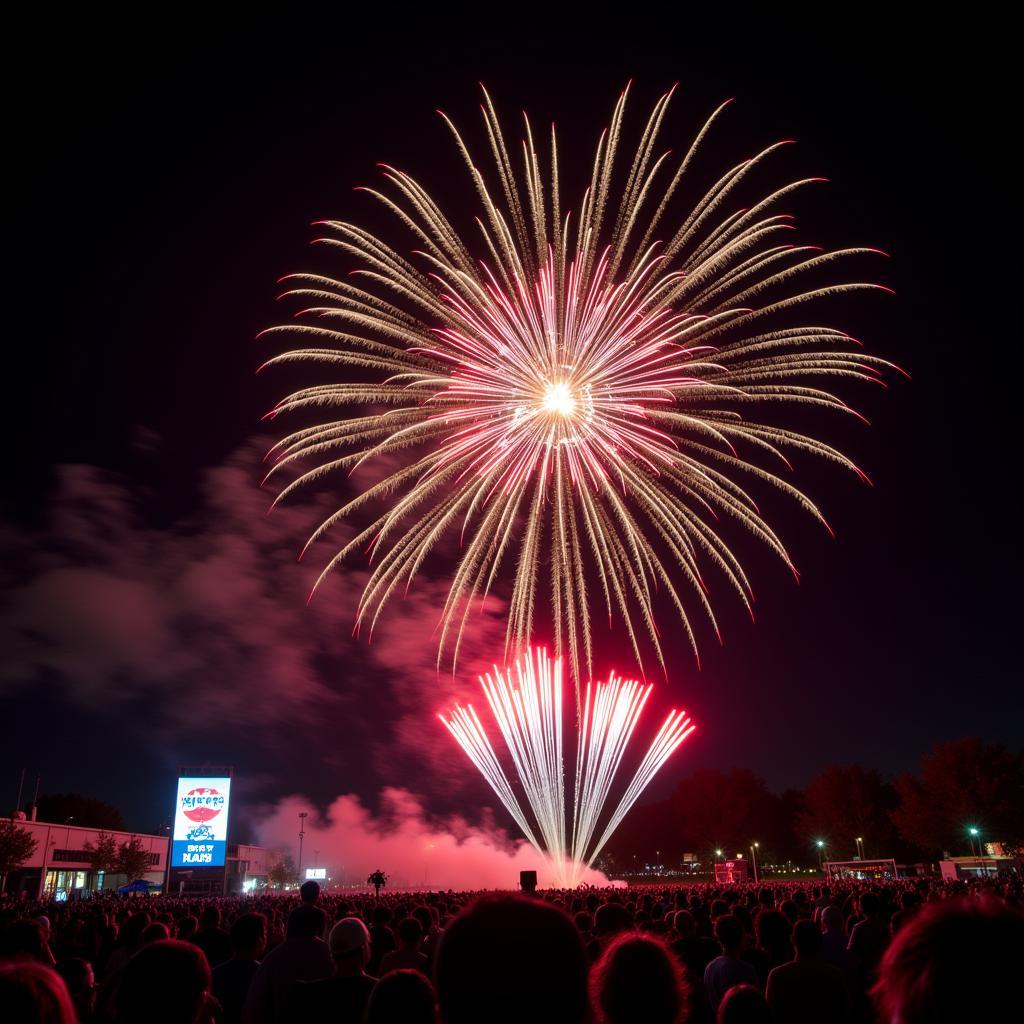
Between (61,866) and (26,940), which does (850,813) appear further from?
(26,940)

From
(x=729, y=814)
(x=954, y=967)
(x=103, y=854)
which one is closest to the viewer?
(x=954, y=967)

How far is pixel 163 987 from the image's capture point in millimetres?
2873

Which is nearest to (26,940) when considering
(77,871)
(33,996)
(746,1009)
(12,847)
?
(33,996)

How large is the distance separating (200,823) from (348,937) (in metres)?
49.9

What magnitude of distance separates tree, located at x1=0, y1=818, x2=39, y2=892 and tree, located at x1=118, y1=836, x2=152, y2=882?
16215mm

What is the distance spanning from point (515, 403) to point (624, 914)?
1591 centimetres

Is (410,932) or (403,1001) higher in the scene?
(403,1001)

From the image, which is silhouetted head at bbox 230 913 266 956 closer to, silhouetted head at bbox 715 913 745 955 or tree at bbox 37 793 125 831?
silhouetted head at bbox 715 913 745 955

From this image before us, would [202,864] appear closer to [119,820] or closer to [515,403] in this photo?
[515,403]

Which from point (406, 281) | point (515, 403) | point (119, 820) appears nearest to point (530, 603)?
point (515, 403)

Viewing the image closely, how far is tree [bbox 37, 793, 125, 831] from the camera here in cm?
11206

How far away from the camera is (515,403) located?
22.5m

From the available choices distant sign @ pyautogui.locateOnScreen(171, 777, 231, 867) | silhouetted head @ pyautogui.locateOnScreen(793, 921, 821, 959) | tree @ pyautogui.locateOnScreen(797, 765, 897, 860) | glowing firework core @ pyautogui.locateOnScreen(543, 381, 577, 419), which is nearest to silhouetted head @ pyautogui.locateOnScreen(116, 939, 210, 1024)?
silhouetted head @ pyautogui.locateOnScreen(793, 921, 821, 959)

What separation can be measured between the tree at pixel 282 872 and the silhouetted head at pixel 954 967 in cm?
14865
